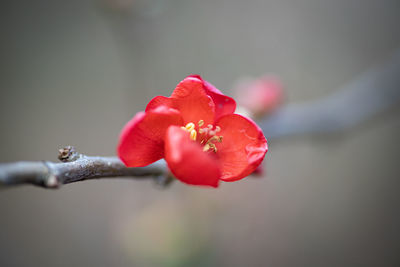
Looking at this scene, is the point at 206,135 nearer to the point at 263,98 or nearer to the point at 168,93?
the point at 263,98

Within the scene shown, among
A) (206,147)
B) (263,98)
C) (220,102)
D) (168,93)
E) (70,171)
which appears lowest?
(70,171)

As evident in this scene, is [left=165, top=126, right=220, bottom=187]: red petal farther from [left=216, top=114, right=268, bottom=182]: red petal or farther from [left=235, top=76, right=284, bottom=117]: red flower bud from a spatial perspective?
[left=235, top=76, right=284, bottom=117]: red flower bud

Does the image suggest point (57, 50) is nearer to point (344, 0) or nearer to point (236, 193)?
point (236, 193)

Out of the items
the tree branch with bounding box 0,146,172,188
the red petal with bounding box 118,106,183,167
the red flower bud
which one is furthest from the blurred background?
the red petal with bounding box 118,106,183,167

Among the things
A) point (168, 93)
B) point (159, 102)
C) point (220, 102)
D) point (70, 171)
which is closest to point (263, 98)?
point (168, 93)

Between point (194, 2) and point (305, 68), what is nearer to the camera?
point (305, 68)

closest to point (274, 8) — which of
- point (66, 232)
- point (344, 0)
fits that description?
point (344, 0)

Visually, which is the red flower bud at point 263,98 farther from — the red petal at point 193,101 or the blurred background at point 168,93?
the red petal at point 193,101

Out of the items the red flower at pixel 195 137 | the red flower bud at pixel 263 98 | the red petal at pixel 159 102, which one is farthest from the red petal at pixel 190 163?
the red flower bud at pixel 263 98
